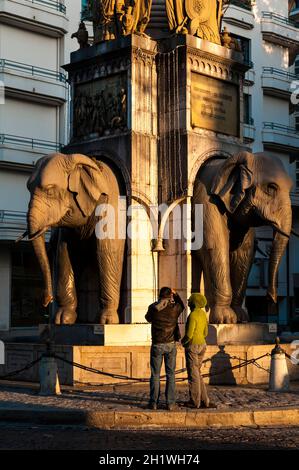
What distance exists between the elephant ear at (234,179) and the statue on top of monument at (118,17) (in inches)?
129

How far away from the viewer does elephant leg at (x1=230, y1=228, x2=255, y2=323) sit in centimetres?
1839

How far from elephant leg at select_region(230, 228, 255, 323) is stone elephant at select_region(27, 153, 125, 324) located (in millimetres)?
2441

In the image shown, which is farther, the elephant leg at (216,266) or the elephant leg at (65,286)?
the elephant leg at (65,286)

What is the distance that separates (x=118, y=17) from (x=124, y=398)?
8462 mm

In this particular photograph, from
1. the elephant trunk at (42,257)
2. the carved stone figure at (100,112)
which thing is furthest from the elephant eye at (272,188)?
the elephant trunk at (42,257)

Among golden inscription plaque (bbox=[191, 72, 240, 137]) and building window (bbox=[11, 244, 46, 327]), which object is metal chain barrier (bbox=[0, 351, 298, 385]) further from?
building window (bbox=[11, 244, 46, 327])

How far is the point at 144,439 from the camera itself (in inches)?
448

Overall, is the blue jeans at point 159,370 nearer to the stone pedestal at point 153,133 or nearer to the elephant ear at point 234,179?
the stone pedestal at point 153,133

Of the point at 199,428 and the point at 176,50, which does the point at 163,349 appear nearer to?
the point at 199,428

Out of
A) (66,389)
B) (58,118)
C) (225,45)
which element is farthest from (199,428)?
(58,118)

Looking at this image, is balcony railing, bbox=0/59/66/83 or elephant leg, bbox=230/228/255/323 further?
balcony railing, bbox=0/59/66/83

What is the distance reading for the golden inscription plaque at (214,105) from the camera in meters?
18.2

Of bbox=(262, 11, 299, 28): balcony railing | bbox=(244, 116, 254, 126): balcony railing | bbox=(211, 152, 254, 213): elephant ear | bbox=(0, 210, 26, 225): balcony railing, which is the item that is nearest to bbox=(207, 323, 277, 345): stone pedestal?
bbox=(211, 152, 254, 213): elephant ear

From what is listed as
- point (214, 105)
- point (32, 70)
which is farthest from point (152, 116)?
point (32, 70)
